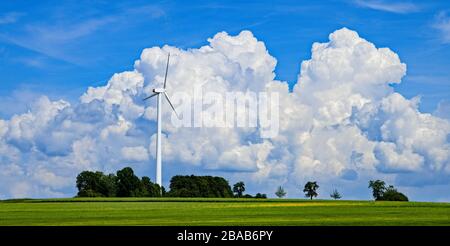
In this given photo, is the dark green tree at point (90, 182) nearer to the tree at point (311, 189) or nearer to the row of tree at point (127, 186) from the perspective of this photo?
the row of tree at point (127, 186)

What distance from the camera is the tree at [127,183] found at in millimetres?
184500

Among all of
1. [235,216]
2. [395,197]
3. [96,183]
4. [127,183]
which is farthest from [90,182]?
[235,216]

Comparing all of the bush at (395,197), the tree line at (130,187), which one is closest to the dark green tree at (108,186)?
the tree line at (130,187)

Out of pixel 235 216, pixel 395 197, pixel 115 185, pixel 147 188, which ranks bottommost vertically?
pixel 235 216

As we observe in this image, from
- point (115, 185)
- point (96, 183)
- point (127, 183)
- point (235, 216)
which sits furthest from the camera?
point (96, 183)

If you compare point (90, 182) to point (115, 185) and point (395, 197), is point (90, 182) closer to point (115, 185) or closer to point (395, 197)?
point (115, 185)

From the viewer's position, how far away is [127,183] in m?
186

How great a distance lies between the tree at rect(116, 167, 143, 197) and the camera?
18450 cm
